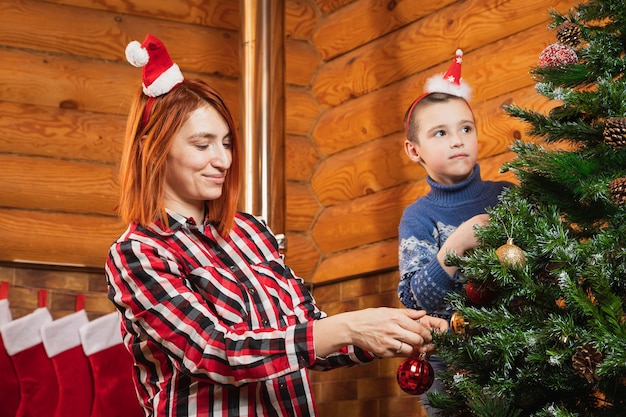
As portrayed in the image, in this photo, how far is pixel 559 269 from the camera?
128 cm

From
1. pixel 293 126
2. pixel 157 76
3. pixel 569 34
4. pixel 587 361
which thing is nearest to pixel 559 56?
pixel 569 34

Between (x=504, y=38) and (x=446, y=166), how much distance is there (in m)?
0.84

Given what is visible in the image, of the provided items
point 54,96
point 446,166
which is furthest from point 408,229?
point 54,96

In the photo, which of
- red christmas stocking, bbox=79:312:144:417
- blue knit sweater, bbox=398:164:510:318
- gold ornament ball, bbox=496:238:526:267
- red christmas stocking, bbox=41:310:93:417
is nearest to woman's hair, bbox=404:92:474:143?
blue knit sweater, bbox=398:164:510:318

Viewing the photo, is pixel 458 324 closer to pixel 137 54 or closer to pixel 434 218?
pixel 434 218

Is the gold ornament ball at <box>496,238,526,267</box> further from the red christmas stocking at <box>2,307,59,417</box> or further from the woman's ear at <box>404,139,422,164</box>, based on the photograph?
the red christmas stocking at <box>2,307,59,417</box>

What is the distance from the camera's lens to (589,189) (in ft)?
4.23

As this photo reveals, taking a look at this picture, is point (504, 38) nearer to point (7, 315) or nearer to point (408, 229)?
point (408, 229)

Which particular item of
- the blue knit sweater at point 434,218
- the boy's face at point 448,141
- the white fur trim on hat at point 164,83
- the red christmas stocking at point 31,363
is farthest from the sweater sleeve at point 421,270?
the red christmas stocking at point 31,363

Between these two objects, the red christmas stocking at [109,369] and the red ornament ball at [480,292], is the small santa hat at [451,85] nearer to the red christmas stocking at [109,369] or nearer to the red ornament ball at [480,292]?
the red ornament ball at [480,292]

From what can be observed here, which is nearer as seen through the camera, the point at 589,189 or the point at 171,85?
the point at 589,189

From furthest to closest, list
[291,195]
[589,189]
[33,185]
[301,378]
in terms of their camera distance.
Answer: [291,195], [33,185], [301,378], [589,189]

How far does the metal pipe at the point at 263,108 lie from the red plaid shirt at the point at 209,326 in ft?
4.00

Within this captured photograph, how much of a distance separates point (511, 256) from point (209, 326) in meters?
0.50
